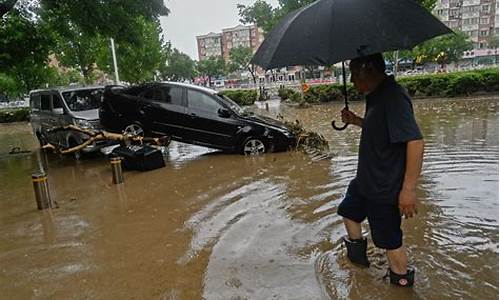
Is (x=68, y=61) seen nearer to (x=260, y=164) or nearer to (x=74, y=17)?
(x=74, y=17)

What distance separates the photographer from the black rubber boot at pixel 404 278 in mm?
2881

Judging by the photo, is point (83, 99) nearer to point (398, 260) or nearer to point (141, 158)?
point (141, 158)

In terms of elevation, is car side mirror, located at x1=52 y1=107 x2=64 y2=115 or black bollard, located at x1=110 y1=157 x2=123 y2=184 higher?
car side mirror, located at x1=52 y1=107 x2=64 y2=115

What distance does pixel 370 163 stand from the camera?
2.70m

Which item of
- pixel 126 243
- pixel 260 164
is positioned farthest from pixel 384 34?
pixel 260 164

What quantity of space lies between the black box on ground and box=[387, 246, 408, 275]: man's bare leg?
5780 millimetres

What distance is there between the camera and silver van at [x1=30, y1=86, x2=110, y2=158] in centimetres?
937

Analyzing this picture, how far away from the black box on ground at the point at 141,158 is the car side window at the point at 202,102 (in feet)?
4.74

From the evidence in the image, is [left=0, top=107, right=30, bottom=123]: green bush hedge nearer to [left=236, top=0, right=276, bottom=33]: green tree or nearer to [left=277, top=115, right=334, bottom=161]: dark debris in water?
[left=236, top=0, right=276, bottom=33]: green tree

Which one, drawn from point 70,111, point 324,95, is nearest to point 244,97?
point 324,95

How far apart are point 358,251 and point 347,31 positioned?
70.1 inches

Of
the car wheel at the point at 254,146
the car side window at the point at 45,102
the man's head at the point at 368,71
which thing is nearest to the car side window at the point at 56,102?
the car side window at the point at 45,102

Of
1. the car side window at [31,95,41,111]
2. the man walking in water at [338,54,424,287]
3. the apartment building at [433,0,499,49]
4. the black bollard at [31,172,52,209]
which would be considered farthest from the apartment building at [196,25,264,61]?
the man walking in water at [338,54,424,287]

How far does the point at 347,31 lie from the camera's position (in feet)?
8.14
